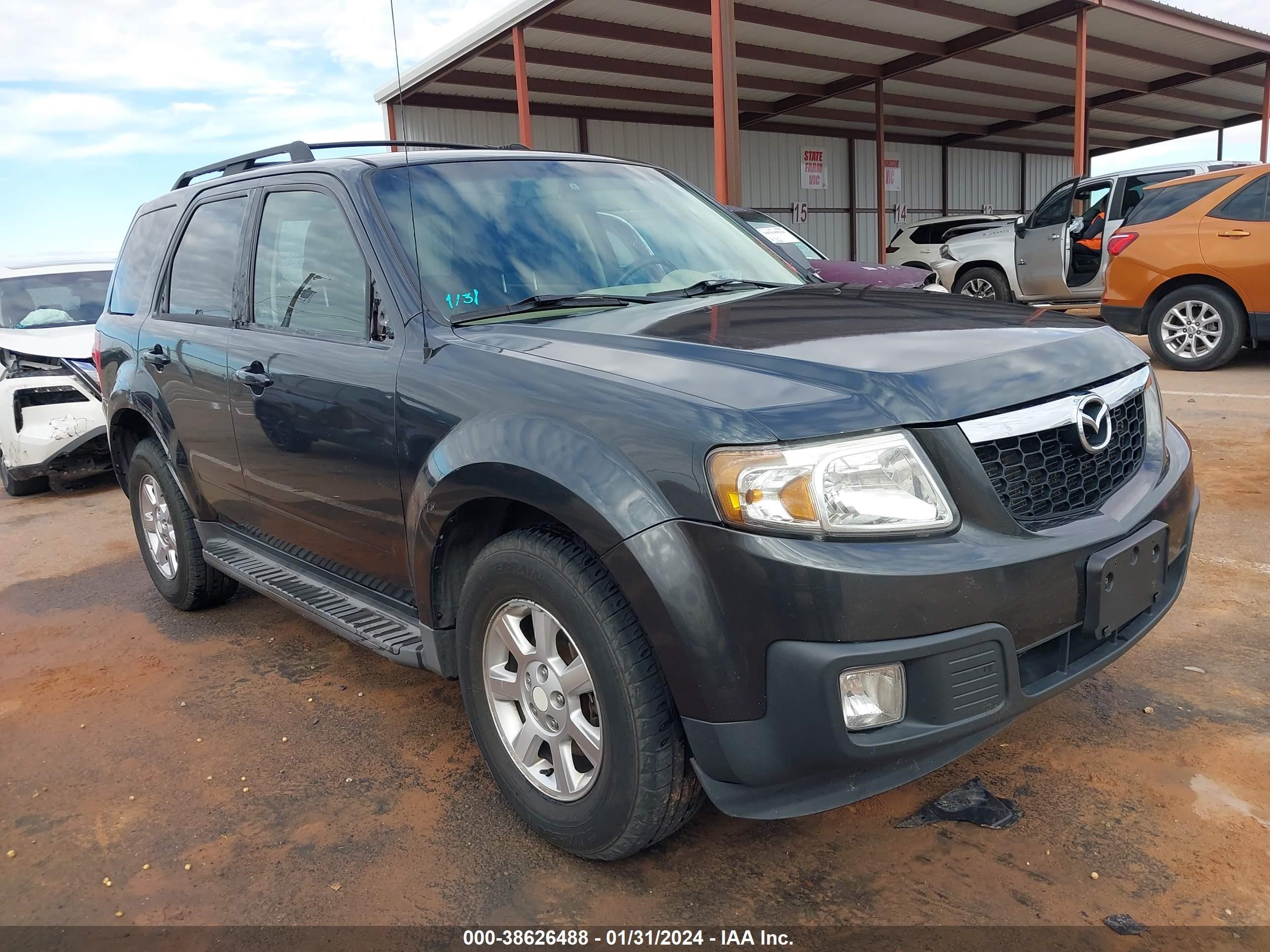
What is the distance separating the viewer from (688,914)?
212 cm

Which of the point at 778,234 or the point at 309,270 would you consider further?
the point at 778,234

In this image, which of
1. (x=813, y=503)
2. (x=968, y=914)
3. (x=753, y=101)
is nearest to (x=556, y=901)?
(x=968, y=914)

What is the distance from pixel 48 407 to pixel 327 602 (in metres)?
4.97

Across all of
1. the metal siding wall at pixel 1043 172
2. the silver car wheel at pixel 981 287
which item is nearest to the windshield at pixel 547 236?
the silver car wheel at pixel 981 287

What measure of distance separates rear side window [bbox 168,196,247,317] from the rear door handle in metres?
0.32

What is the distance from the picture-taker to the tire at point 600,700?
78.9 inches

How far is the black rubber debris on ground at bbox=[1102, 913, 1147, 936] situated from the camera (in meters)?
1.97

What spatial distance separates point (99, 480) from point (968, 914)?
25.3 ft

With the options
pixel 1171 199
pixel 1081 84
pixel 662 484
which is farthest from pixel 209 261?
pixel 1081 84

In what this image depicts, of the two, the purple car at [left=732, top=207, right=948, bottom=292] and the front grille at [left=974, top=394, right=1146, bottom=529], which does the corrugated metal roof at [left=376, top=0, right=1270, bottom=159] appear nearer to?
the purple car at [left=732, top=207, right=948, bottom=292]

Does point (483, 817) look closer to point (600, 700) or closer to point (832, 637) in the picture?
point (600, 700)

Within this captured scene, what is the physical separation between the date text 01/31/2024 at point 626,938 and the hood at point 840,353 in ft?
3.51

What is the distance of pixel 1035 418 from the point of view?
2045 mm

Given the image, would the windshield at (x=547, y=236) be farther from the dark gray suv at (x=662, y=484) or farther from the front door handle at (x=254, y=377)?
the front door handle at (x=254, y=377)
